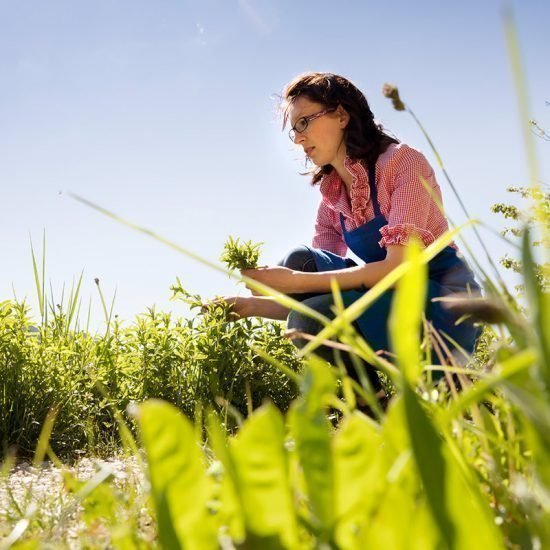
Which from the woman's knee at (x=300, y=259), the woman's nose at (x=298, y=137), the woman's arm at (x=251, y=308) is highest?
the woman's nose at (x=298, y=137)

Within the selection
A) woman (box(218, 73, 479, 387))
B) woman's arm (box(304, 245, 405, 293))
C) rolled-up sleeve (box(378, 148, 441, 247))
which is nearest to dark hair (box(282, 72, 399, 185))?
woman (box(218, 73, 479, 387))

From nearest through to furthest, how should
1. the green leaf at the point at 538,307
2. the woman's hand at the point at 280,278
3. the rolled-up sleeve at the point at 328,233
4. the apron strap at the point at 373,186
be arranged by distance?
the green leaf at the point at 538,307, the woman's hand at the point at 280,278, the apron strap at the point at 373,186, the rolled-up sleeve at the point at 328,233

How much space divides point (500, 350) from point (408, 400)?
0.27 metres

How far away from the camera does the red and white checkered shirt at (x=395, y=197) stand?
2869 millimetres

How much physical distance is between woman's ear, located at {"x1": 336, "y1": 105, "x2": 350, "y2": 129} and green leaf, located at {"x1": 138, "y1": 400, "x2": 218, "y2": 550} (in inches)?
119

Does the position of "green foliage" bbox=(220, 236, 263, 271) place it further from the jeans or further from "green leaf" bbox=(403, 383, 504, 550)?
"green leaf" bbox=(403, 383, 504, 550)

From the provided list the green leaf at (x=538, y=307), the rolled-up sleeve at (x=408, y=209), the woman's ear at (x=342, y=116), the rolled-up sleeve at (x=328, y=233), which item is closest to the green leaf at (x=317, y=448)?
the green leaf at (x=538, y=307)

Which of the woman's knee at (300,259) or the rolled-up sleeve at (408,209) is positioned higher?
the rolled-up sleeve at (408,209)

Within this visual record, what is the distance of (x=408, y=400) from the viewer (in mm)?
436

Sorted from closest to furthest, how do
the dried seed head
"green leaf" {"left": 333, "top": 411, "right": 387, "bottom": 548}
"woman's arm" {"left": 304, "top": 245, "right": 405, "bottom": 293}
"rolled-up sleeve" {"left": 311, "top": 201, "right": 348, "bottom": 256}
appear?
"green leaf" {"left": 333, "top": 411, "right": 387, "bottom": 548}
the dried seed head
"woman's arm" {"left": 304, "top": 245, "right": 405, "bottom": 293}
"rolled-up sleeve" {"left": 311, "top": 201, "right": 348, "bottom": 256}

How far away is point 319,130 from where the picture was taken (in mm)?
3291

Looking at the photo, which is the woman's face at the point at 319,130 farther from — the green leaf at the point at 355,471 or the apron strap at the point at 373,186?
the green leaf at the point at 355,471

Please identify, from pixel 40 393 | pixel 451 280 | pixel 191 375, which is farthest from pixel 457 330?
pixel 40 393

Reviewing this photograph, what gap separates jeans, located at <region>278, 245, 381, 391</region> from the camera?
300cm
